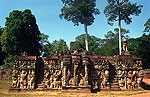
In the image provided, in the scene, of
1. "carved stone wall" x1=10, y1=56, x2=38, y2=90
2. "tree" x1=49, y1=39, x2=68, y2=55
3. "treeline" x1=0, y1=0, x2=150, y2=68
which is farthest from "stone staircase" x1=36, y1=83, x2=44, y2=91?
"tree" x1=49, y1=39, x2=68, y2=55

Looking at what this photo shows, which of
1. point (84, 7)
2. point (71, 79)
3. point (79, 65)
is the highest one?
point (84, 7)

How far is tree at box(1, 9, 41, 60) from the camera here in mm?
18703

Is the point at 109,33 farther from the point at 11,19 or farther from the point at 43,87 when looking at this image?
the point at 43,87

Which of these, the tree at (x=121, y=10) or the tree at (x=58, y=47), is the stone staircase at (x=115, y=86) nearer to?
the tree at (x=121, y=10)

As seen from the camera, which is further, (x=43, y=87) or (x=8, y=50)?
(x=8, y=50)

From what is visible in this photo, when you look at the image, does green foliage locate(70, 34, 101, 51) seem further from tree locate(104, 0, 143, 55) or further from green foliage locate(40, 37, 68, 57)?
tree locate(104, 0, 143, 55)

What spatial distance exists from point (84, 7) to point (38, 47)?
9.75 metres

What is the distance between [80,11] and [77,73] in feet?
41.6

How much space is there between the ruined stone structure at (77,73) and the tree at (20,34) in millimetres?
9564

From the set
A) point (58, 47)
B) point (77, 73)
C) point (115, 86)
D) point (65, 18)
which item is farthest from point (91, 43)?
point (77, 73)

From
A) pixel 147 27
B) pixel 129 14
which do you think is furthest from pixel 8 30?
pixel 147 27

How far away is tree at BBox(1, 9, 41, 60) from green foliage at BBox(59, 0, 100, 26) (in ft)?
16.7

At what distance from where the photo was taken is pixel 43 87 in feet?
32.7

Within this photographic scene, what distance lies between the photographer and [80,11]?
20.0 metres
